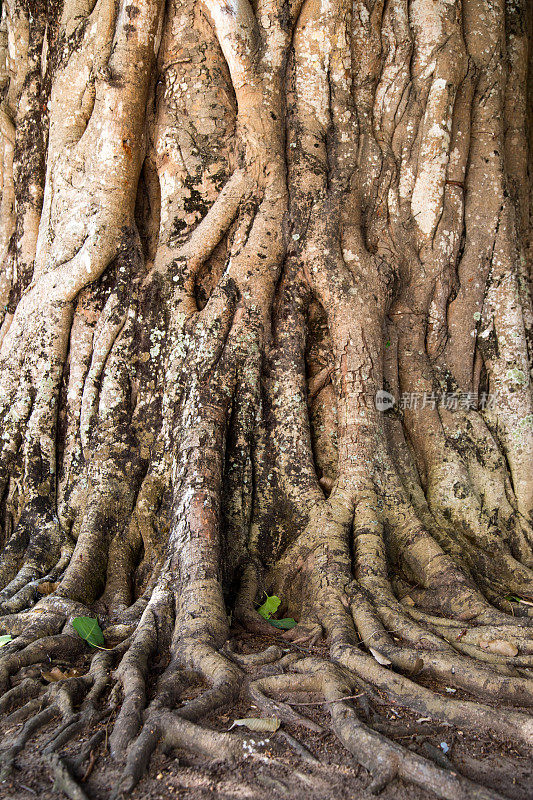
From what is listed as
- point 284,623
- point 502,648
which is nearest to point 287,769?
point 284,623

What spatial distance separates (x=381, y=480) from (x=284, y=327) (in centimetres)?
116

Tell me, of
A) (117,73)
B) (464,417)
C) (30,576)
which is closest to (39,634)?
(30,576)

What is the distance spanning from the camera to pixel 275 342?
11.9ft

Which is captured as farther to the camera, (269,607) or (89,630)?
(269,607)

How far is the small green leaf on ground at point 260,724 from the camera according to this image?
1849 mm

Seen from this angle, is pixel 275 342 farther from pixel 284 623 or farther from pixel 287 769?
pixel 287 769

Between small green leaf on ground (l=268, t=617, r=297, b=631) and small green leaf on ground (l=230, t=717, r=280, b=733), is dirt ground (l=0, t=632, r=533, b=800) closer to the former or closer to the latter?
small green leaf on ground (l=230, t=717, r=280, b=733)

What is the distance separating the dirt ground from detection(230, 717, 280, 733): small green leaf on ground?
29 mm

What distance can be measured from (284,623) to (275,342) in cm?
172

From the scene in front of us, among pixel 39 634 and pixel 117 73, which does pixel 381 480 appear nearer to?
pixel 39 634

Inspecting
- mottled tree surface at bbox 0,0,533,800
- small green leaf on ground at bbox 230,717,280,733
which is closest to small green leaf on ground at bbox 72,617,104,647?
mottled tree surface at bbox 0,0,533,800

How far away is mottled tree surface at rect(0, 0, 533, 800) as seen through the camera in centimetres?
276

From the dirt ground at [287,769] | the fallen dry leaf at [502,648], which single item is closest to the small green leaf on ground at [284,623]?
the dirt ground at [287,769]

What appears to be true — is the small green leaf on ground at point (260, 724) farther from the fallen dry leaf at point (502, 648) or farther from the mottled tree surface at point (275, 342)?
the fallen dry leaf at point (502, 648)
